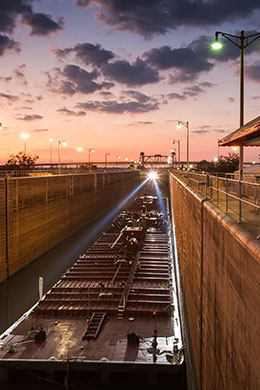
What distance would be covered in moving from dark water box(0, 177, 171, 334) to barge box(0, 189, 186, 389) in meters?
3.35

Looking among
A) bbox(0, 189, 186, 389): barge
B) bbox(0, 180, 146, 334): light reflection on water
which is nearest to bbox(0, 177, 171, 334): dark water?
bbox(0, 180, 146, 334): light reflection on water

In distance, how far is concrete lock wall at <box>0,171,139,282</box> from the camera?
2430 cm

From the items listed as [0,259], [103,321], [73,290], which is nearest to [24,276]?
[0,259]

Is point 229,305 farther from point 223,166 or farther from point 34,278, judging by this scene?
point 223,166

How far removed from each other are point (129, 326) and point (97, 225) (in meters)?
35.2

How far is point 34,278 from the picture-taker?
25969 millimetres

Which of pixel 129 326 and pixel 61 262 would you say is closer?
pixel 129 326

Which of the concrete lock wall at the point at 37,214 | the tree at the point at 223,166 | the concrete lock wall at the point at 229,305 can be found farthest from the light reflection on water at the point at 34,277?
the tree at the point at 223,166

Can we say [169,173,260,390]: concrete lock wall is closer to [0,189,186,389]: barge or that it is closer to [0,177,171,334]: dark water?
[0,189,186,389]: barge

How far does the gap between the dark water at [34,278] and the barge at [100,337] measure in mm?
3349

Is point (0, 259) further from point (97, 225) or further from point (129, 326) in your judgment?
point (97, 225)

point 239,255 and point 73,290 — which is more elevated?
point 239,255

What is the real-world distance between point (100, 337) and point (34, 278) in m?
13.7

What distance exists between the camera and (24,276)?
85.0 feet
